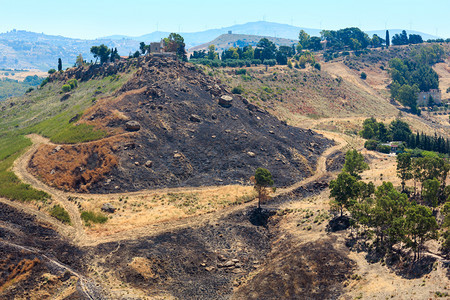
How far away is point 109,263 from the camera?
58.1 m

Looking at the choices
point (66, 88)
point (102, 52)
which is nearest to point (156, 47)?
point (102, 52)

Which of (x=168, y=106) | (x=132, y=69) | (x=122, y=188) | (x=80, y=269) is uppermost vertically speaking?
(x=132, y=69)

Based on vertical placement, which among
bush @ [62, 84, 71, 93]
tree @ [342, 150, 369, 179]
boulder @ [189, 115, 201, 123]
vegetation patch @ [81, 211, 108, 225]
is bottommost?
vegetation patch @ [81, 211, 108, 225]

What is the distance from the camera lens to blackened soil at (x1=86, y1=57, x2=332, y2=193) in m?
89.1

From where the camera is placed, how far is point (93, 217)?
234 ft

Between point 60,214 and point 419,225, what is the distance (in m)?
63.7

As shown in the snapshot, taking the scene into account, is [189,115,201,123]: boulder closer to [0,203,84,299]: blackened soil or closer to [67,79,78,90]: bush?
[0,203,84,299]: blackened soil

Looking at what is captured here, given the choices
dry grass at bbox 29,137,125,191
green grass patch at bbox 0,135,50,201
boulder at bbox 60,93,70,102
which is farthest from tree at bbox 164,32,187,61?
dry grass at bbox 29,137,125,191

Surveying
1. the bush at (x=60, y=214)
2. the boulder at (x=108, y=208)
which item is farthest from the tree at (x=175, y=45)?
the bush at (x=60, y=214)

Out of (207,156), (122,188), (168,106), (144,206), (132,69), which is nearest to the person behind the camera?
(144,206)

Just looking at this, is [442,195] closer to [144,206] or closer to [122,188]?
[144,206]

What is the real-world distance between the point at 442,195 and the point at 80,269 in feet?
222

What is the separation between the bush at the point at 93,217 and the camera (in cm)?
7042

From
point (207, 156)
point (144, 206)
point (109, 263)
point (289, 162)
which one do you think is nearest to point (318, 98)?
point (289, 162)
